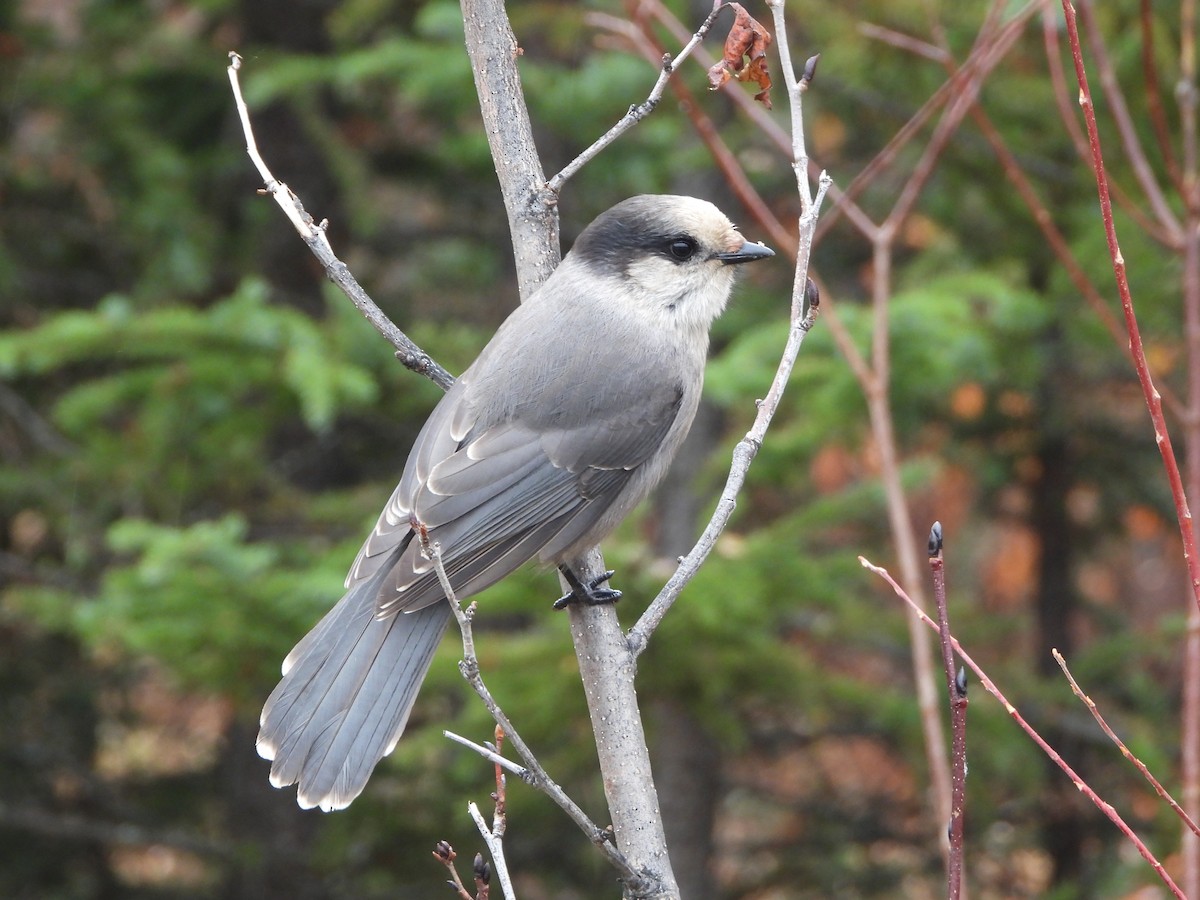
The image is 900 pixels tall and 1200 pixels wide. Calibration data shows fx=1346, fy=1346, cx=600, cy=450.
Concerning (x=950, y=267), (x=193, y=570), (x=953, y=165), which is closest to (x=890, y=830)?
(x=950, y=267)

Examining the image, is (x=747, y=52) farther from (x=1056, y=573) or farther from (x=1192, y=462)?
(x=1056, y=573)

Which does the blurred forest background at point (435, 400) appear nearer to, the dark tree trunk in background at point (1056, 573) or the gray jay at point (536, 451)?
the dark tree trunk in background at point (1056, 573)

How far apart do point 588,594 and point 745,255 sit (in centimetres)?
110

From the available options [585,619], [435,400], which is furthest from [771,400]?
[435,400]

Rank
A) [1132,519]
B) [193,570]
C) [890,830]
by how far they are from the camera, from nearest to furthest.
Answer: [193,570]
[890,830]
[1132,519]

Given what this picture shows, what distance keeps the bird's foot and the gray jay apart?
1.3 inches

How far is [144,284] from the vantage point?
5.65 meters

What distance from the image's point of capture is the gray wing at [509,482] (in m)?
3.16

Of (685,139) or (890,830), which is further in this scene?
(890,830)

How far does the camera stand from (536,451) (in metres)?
3.30

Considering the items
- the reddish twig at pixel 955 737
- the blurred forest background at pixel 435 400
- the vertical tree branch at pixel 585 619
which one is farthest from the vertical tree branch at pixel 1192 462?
the vertical tree branch at pixel 585 619

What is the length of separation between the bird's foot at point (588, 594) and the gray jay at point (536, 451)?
33 mm

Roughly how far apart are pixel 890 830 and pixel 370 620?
12.7 ft

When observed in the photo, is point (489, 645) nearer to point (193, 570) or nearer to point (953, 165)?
point (193, 570)
